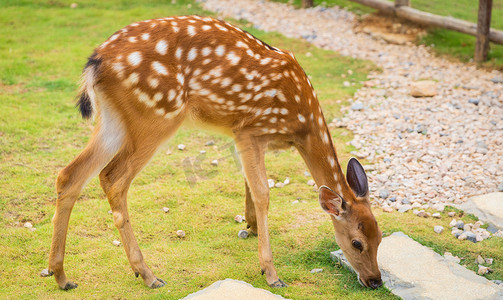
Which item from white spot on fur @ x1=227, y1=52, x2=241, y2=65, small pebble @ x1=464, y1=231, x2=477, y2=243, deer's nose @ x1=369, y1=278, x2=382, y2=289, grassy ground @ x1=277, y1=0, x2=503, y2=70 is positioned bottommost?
small pebble @ x1=464, y1=231, x2=477, y2=243

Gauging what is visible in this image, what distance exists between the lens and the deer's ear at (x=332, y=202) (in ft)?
14.3

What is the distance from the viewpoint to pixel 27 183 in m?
5.98

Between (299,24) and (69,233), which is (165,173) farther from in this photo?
(299,24)

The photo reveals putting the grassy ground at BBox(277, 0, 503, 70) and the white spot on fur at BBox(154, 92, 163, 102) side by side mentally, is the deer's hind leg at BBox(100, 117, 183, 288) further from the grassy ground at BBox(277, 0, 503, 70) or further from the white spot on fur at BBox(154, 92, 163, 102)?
the grassy ground at BBox(277, 0, 503, 70)

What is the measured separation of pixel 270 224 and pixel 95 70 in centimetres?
224

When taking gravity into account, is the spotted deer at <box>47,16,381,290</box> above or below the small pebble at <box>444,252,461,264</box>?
above

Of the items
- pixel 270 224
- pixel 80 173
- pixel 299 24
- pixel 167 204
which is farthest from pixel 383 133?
pixel 299 24

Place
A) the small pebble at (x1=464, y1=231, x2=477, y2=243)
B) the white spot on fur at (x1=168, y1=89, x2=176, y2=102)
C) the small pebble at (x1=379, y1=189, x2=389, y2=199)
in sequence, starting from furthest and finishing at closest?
the small pebble at (x1=379, y1=189, x2=389, y2=199), the small pebble at (x1=464, y1=231, x2=477, y2=243), the white spot on fur at (x1=168, y1=89, x2=176, y2=102)

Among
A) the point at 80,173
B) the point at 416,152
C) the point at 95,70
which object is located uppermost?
the point at 95,70

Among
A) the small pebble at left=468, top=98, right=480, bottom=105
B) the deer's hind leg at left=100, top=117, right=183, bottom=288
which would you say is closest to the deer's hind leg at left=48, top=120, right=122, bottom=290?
the deer's hind leg at left=100, top=117, right=183, bottom=288

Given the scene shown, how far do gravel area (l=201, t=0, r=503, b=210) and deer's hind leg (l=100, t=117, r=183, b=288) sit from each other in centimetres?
265

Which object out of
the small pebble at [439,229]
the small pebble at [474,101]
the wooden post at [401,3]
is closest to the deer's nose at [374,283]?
the small pebble at [439,229]

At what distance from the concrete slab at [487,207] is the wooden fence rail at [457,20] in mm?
4391

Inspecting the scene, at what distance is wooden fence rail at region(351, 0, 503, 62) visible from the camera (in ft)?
30.5
